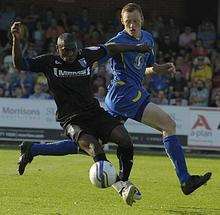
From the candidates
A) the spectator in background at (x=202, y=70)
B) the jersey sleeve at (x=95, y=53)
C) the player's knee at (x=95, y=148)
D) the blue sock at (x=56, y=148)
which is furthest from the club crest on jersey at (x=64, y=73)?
the spectator in background at (x=202, y=70)

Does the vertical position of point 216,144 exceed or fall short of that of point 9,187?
it falls short

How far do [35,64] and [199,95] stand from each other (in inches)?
471

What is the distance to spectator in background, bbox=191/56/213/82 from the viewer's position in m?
20.9

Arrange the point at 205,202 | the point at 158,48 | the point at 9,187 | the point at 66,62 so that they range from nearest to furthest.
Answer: the point at 66,62 → the point at 205,202 → the point at 9,187 → the point at 158,48

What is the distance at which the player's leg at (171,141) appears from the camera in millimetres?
8688

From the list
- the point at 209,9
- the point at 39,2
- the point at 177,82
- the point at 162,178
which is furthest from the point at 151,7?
the point at 162,178

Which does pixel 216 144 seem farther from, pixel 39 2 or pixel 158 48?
pixel 39 2

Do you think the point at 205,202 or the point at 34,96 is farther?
the point at 34,96

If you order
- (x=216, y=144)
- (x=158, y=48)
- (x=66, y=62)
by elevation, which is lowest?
(x=216, y=144)

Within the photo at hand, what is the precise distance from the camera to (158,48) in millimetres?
22375

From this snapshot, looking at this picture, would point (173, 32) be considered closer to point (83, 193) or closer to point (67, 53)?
point (83, 193)

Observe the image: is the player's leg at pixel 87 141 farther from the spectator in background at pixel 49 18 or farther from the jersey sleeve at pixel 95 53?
the spectator in background at pixel 49 18

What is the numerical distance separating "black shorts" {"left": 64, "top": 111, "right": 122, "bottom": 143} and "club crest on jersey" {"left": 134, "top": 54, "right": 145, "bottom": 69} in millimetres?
1202

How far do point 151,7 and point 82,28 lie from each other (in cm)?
287
